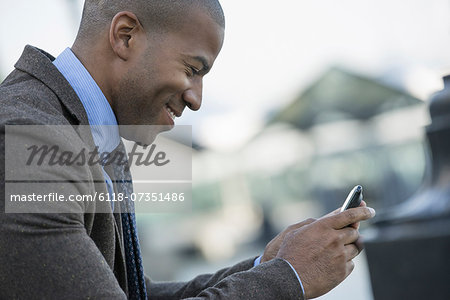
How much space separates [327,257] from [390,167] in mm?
17027

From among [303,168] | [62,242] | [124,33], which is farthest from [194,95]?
[303,168]

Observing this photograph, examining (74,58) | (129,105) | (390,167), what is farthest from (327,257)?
(390,167)

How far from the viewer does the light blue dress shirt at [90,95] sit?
2.07 m

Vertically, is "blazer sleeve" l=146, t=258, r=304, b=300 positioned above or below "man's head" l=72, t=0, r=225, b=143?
below

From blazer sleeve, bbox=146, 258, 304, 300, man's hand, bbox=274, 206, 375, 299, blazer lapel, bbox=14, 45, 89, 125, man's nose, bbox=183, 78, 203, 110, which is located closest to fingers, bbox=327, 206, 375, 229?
man's hand, bbox=274, 206, 375, 299

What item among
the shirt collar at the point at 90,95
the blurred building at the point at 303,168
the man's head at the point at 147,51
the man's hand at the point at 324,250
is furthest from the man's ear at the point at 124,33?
the blurred building at the point at 303,168

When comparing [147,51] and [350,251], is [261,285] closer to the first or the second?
[350,251]

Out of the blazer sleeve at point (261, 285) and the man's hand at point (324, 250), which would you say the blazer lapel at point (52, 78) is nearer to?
the blazer sleeve at point (261, 285)

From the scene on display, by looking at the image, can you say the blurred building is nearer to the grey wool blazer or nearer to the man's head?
the man's head

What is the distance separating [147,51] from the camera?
6.97 feet

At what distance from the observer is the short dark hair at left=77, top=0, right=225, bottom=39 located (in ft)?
7.04

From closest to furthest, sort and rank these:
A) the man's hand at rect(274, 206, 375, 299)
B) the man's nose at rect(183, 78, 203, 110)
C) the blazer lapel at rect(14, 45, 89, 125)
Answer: the man's hand at rect(274, 206, 375, 299)
the blazer lapel at rect(14, 45, 89, 125)
the man's nose at rect(183, 78, 203, 110)

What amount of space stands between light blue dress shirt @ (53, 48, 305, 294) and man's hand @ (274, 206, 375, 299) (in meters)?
0.73

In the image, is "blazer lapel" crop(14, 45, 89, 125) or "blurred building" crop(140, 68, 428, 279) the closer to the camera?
"blazer lapel" crop(14, 45, 89, 125)
